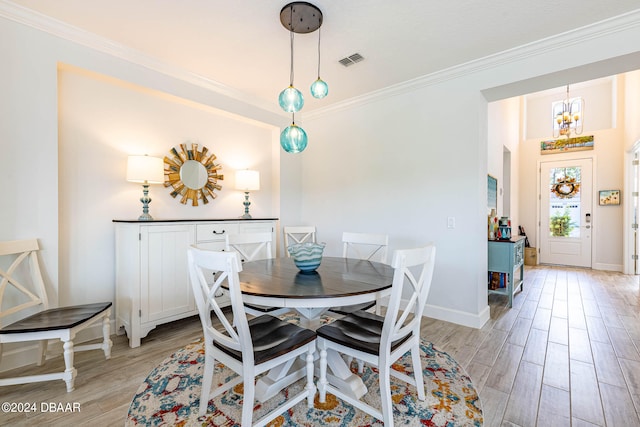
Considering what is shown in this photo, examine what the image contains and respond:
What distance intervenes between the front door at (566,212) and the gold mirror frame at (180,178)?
274 inches

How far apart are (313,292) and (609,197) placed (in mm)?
7177

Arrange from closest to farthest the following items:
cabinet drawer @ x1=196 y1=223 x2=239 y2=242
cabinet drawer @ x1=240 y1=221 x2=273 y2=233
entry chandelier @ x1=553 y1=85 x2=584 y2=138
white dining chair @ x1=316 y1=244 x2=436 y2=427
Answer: white dining chair @ x1=316 y1=244 x2=436 y2=427
cabinet drawer @ x1=196 y1=223 x2=239 y2=242
cabinet drawer @ x1=240 y1=221 x2=273 y2=233
entry chandelier @ x1=553 y1=85 x2=584 y2=138

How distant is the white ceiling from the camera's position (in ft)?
6.70

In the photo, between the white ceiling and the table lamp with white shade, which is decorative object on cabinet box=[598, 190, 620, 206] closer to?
the white ceiling

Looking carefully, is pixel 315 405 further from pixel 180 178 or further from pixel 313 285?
pixel 180 178

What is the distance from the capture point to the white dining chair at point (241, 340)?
52.5 inches

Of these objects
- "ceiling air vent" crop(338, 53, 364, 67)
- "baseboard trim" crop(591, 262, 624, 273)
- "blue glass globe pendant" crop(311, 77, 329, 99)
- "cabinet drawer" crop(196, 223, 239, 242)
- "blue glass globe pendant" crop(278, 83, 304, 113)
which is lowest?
"baseboard trim" crop(591, 262, 624, 273)

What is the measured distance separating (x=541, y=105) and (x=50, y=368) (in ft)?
30.1

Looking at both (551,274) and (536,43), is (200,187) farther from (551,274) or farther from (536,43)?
(551,274)

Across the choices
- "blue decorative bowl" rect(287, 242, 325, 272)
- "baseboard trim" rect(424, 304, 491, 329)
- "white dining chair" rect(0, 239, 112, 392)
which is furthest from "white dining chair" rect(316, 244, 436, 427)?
"white dining chair" rect(0, 239, 112, 392)

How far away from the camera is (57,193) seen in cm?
226

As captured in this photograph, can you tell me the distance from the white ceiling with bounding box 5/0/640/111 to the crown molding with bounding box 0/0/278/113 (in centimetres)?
5

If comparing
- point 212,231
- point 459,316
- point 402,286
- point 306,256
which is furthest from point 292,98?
point 459,316

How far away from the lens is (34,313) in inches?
84.9
